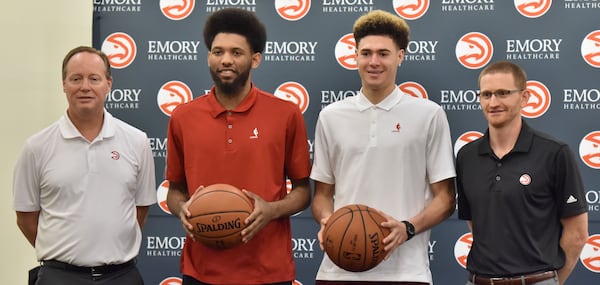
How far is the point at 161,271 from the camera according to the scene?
3.71 meters

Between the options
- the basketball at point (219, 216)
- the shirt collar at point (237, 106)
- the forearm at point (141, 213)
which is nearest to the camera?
the basketball at point (219, 216)

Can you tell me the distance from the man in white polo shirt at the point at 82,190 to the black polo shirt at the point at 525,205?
4.62ft

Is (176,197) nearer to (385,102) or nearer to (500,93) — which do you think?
(385,102)

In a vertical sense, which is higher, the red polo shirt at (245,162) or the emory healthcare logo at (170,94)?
the emory healthcare logo at (170,94)

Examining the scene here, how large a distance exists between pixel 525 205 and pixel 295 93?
5.42ft

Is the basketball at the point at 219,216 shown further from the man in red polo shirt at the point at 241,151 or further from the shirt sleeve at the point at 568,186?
the shirt sleeve at the point at 568,186

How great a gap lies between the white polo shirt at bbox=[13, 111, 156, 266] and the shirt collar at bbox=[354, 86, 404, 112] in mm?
966

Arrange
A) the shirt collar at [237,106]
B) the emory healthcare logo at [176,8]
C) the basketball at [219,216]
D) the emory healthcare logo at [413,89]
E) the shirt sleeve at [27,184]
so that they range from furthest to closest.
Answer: the emory healthcare logo at [176,8] < the emory healthcare logo at [413,89] < the shirt sleeve at [27,184] < the shirt collar at [237,106] < the basketball at [219,216]

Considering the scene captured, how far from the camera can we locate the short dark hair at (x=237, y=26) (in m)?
2.39

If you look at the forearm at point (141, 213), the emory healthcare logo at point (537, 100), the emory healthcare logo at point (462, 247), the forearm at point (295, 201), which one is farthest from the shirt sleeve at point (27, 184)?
the emory healthcare logo at point (537, 100)

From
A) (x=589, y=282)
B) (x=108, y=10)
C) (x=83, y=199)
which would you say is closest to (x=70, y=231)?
(x=83, y=199)

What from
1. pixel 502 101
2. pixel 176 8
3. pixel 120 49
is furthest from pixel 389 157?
pixel 120 49

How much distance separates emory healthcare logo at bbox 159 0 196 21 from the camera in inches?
145

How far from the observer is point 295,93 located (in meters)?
3.63
